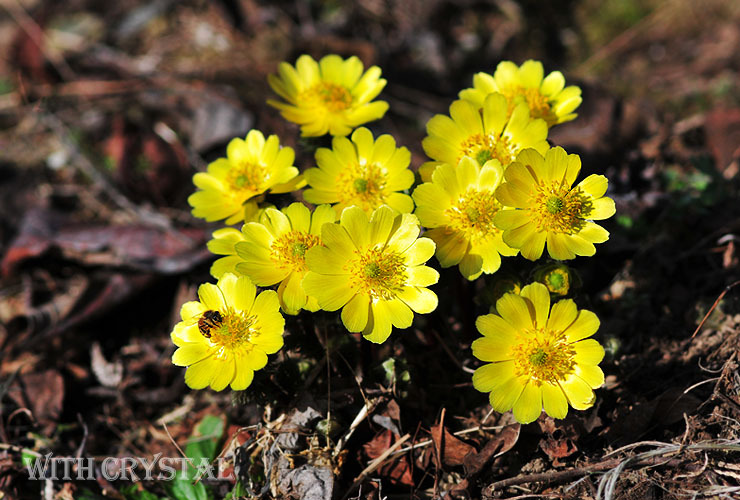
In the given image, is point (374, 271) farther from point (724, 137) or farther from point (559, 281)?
point (724, 137)

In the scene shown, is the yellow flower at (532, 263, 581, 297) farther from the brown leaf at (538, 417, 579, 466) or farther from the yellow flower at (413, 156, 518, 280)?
the brown leaf at (538, 417, 579, 466)

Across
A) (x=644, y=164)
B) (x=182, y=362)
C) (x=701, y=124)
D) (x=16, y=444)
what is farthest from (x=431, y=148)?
(x=701, y=124)

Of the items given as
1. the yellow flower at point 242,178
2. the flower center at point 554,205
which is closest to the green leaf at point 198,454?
the yellow flower at point 242,178

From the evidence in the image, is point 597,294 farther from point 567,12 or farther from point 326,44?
point 567,12

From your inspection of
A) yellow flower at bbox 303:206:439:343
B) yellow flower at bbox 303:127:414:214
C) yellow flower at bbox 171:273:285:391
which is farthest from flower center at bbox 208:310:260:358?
yellow flower at bbox 303:127:414:214

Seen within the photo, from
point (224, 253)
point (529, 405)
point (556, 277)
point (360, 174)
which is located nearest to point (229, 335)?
point (224, 253)

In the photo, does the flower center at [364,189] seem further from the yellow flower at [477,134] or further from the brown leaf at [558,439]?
the brown leaf at [558,439]
